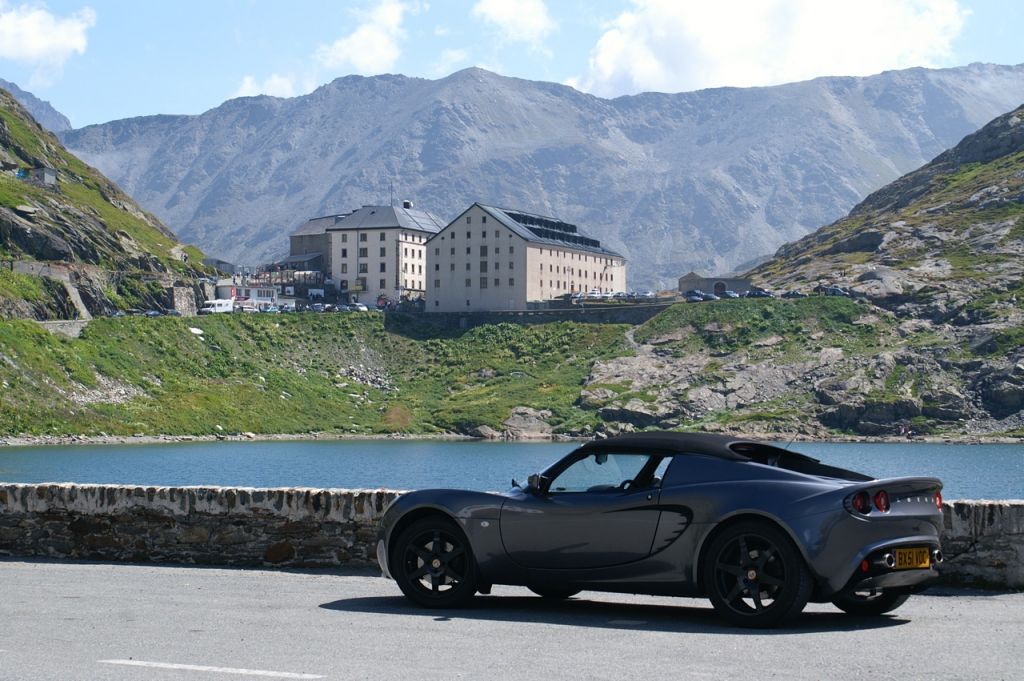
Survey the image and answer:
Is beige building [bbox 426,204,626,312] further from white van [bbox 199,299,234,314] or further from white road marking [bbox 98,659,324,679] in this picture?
white road marking [bbox 98,659,324,679]

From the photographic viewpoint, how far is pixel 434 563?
16000mm

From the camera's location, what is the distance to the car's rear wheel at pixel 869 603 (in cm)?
1492

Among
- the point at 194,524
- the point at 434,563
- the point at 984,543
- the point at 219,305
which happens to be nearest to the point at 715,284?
the point at 219,305

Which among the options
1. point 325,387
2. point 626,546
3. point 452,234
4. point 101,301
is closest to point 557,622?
point 626,546

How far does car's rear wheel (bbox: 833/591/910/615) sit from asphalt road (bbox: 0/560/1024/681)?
0.58ft

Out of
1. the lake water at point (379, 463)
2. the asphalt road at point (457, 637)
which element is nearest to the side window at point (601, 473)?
the asphalt road at point (457, 637)

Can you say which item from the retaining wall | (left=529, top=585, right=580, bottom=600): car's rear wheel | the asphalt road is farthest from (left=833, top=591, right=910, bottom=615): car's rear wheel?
the retaining wall

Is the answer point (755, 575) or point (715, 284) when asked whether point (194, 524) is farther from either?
point (715, 284)

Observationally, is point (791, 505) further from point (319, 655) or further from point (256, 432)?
point (256, 432)

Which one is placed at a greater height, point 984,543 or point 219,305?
point 219,305

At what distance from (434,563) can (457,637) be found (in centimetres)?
236

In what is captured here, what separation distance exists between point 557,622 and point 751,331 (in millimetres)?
147303

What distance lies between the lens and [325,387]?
159375mm

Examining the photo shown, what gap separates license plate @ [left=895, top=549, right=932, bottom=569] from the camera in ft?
46.1
